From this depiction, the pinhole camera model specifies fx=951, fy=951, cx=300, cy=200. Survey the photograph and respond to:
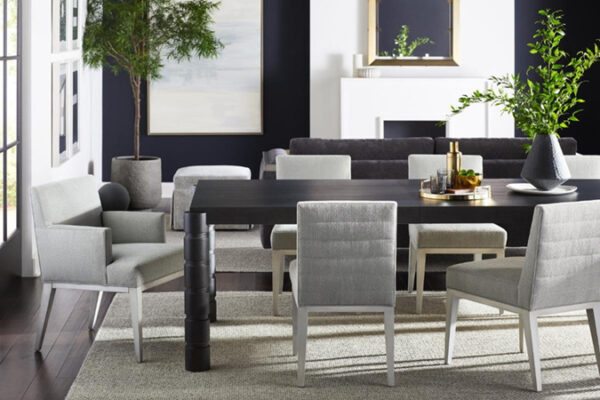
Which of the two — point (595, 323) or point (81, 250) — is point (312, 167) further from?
point (595, 323)

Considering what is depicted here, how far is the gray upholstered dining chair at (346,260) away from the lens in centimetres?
405

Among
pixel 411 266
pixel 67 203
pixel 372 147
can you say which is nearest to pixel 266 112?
pixel 372 147

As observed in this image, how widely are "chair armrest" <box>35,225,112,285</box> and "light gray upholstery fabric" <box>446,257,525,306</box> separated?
1.65 m

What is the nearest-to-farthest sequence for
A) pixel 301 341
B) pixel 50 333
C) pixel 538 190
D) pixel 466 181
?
pixel 301 341, pixel 466 181, pixel 538 190, pixel 50 333

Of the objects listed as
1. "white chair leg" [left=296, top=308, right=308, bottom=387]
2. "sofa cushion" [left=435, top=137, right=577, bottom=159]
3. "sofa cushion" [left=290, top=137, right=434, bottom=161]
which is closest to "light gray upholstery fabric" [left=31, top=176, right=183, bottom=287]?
"white chair leg" [left=296, top=308, right=308, bottom=387]

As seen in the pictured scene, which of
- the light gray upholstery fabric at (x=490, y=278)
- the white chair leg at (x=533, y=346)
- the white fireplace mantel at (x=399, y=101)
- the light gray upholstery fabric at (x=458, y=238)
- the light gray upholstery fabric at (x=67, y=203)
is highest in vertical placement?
the white fireplace mantel at (x=399, y=101)

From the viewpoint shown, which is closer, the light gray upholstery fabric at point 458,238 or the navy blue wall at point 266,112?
the light gray upholstery fabric at point 458,238

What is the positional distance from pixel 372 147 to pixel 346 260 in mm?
2873

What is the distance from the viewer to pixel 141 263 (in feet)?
15.0

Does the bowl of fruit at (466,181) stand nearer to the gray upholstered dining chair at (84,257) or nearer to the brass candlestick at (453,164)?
the brass candlestick at (453,164)

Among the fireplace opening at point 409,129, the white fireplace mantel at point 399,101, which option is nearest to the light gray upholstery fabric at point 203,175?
the white fireplace mantel at point 399,101

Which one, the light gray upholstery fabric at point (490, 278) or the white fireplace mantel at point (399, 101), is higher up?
the white fireplace mantel at point (399, 101)

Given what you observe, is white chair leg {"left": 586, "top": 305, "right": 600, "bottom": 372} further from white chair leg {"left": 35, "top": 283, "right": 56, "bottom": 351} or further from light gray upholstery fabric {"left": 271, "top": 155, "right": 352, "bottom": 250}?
white chair leg {"left": 35, "top": 283, "right": 56, "bottom": 351}

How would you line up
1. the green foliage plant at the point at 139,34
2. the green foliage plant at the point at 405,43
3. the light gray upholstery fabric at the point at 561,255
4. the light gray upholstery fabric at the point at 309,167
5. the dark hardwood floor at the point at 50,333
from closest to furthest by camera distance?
the light gray upholstery fabric at the point at 561,255, the dark hardwood floor at the point at 50,333, the light gray upholstery fabric at the point at 309,167, the green foliage plant at the point at 139,34, the green foliage plant at the point at 405,43
